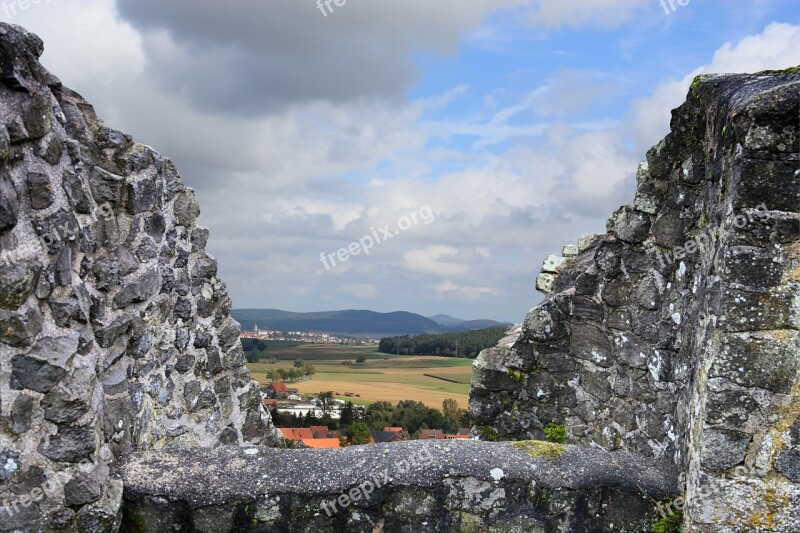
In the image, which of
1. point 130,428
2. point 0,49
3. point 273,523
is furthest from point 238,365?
point 0,49

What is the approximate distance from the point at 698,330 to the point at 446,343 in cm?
2097

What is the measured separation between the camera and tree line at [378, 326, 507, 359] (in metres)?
19.1

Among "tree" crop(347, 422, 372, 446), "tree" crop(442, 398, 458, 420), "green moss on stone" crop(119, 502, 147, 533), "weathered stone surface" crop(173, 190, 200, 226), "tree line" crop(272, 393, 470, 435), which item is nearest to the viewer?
"green moss on stone" crop(119, 502, 147, 533)

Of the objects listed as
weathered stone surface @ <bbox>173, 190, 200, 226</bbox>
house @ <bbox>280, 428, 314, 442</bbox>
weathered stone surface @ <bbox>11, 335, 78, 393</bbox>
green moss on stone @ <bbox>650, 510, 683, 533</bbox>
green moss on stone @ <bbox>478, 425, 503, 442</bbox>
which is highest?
weathered stone surface @ <bbox>173, 190, 200, 226</bbox>

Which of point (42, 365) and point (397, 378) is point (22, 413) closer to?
point (42, 365)

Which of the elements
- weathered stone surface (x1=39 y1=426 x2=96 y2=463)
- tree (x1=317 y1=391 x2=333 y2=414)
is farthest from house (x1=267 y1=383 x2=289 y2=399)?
weathered stone surface (x1=39 y1=426 x2=96 y2=463)

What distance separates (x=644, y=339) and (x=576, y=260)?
2279mm

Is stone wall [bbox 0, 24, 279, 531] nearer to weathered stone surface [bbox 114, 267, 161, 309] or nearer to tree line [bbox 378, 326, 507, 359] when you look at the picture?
weathered stone surface [bbox 114, 267, 161, 309]

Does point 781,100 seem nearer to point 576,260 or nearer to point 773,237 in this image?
point 773,237

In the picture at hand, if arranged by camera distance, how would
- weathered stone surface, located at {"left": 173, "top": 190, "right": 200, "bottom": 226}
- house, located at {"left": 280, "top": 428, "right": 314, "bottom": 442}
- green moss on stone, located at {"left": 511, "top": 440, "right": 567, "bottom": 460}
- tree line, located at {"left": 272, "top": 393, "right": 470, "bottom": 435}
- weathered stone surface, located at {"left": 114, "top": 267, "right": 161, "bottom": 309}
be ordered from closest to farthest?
1. green moss on stone, located at {"left": 511, "top": 440, "right": 567, "bottom": 460}
2. weathered stone surface, located at {"left": 114, "top": 267, "right": 161, "bottom": 309}
3. weathered stone surface, located at {"left": 173, "top": 190, "right": 200, "bottom": 226}
4. house, located at {"left": 280, "top": 428, "right": 314, "bottom": 442}
5. tree line, located at {"left": 272, "top": 393, "right": 470, "bottom": 435}

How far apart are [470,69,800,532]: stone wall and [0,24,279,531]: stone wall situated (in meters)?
2.94

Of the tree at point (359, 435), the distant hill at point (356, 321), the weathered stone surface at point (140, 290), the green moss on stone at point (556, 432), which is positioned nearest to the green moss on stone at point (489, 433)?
the green moss on stone at point (556, 432)

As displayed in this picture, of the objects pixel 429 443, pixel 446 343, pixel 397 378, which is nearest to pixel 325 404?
pixel 429 443

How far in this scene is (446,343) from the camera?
81.4 feet
